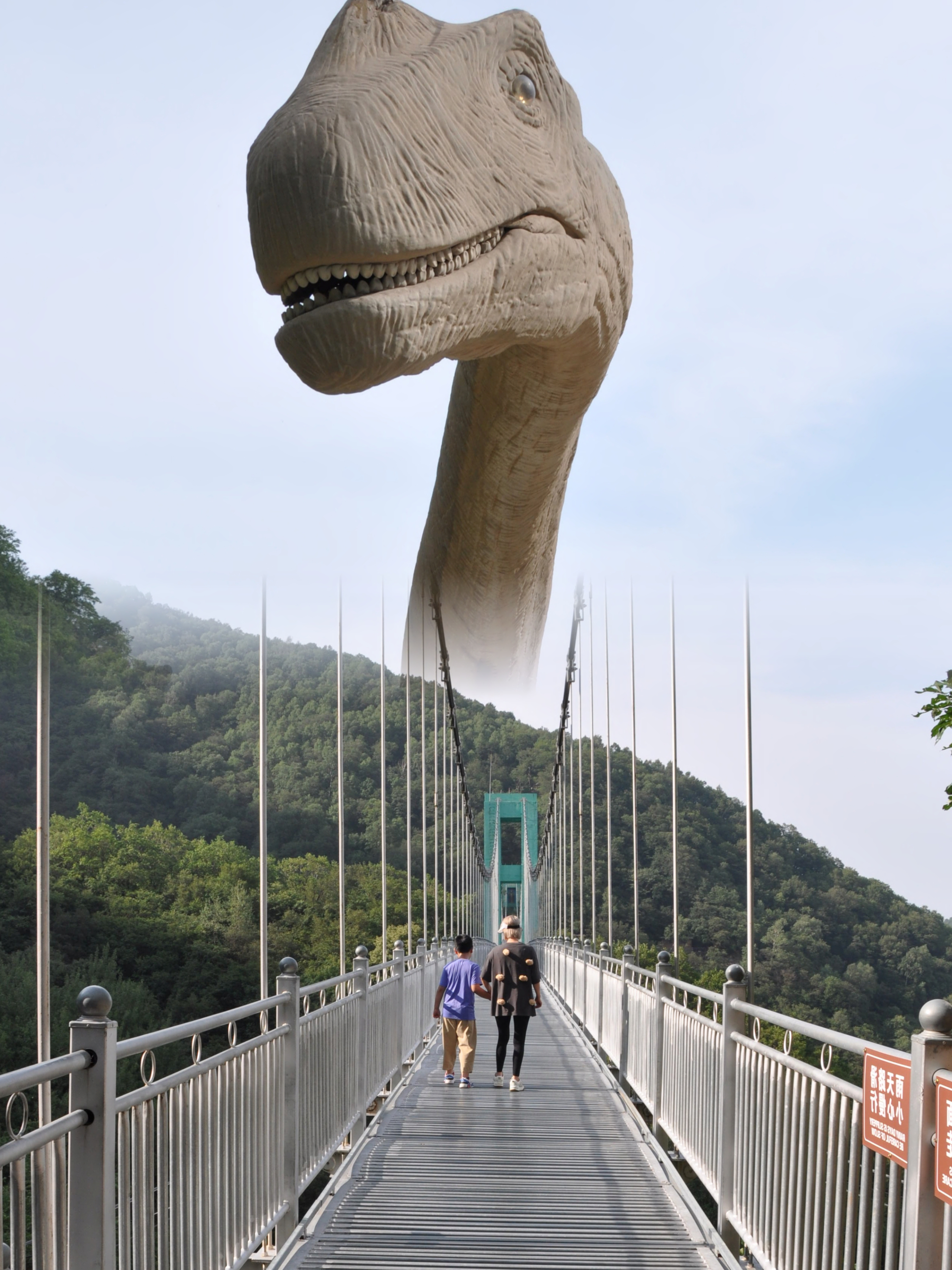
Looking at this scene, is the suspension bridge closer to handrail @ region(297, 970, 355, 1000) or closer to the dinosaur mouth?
handrail @ region(297, 970, 355, 1000)

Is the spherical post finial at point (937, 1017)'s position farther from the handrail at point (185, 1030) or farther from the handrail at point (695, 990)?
the handrail at point (695, 990)

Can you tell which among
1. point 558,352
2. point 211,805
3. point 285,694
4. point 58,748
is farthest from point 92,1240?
point 285,694

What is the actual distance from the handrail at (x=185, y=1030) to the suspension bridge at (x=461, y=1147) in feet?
0.04

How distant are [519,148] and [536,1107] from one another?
5.38m

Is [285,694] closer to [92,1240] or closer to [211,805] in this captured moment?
[211,805]

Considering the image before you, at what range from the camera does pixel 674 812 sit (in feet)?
24.4

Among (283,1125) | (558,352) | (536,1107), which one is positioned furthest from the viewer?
(536,1107)

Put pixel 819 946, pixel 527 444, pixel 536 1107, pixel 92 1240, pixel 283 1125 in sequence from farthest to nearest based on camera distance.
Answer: pixel 819 946 < pixel 536 1107 < pixel 283 1125 < pixel 527 444 < pixel 92 1240

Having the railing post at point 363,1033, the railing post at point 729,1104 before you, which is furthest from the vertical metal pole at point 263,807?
the railing post at point 729,1104

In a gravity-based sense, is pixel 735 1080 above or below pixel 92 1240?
below

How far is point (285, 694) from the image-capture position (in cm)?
730

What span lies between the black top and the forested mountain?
53.3 inches

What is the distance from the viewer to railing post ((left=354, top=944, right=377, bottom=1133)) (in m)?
5.05

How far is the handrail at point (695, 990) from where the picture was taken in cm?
396
